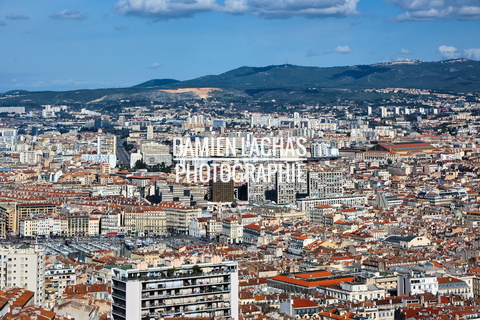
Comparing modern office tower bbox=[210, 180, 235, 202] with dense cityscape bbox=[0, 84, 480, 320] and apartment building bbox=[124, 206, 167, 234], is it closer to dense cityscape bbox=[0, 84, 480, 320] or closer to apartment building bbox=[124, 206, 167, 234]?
dense cityscape bbox=[0, 84, 480, 320]

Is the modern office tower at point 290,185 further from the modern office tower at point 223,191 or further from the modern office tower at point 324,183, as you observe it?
the modern office tower at point 223,191

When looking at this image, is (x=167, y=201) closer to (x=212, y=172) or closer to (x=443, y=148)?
(x=212, y=172)

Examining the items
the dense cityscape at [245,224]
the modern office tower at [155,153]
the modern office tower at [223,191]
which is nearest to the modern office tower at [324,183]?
the dense cityscape at [245,224]

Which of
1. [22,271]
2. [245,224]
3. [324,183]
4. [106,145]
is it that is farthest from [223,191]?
[106,145]

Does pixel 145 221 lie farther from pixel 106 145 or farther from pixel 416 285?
pixel 106 145

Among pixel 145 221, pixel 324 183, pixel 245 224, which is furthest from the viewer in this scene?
pixel 324 183
